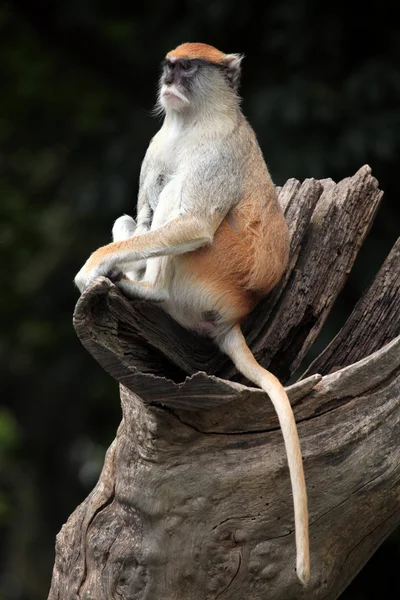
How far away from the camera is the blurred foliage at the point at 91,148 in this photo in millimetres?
6441

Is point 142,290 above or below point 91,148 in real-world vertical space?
below

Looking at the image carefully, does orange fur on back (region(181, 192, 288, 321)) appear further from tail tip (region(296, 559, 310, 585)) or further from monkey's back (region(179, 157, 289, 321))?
tail tip (region(296, 559, 310, 585))

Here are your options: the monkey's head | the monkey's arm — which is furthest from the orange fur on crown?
the monkey's arm

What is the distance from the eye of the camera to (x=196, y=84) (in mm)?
4477

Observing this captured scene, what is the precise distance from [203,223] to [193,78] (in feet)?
2.49

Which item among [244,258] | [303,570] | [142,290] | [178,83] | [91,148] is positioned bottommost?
[303,570]

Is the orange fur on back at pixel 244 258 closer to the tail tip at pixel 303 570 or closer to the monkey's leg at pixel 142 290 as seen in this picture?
the monkey's leg at pixel 142 290

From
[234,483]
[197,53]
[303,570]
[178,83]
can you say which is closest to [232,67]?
[197,53]

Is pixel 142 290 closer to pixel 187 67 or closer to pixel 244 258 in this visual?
pixel 244 258

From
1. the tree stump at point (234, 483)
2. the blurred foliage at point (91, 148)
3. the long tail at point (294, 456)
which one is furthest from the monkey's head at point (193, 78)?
the blurred foliage at point (91, 148)

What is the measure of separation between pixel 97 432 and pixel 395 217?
322 cm

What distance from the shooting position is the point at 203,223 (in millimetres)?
4090

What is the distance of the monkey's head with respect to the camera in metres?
4.45

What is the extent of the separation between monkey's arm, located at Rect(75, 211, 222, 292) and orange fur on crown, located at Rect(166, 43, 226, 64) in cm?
85
